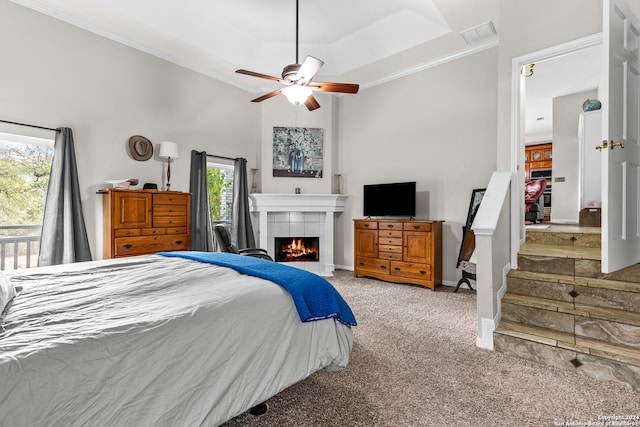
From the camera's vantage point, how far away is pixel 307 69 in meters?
2.85

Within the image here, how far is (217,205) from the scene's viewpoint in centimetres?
535

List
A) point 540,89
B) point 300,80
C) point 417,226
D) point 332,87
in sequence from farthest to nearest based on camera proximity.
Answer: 1. point 540,89
2. point 417,226
3. point 332,87
4. point 300,80

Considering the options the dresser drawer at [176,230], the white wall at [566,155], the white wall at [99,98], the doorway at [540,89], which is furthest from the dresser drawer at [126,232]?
the white wall at [566,155]

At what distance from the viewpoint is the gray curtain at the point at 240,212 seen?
516 cm

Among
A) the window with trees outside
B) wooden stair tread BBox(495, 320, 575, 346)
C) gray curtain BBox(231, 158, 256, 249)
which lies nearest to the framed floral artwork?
gray curtain BBox(231, 158, 256, 249)

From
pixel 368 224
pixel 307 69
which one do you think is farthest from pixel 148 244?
pixel 368 224

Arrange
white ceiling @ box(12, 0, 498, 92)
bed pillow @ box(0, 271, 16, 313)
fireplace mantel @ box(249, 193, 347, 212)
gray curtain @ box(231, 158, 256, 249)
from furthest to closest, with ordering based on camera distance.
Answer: fireplace mantel @ box(249, 193, 347, 212)
gray curtain @ box(231, 158, 256, 249)
white ceiling @ box(12, 0, 498, 92)
bed pillow @ box(0, 271, 16, 313)

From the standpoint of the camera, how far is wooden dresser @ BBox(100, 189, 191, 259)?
350cm

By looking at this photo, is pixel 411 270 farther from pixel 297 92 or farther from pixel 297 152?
pixel 297 92

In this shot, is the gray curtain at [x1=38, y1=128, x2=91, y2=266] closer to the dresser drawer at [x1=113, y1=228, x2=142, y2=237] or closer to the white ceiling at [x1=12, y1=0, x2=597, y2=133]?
the dresser drawer at [x1=113, y1=228, x2=142, y2=237]

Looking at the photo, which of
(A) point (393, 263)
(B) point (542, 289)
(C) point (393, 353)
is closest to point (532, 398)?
(C) point (393, 353)

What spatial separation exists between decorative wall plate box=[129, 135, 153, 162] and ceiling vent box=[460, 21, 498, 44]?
163 inches

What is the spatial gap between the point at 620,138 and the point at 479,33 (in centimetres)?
237

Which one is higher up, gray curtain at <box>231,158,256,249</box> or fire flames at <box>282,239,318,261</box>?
gray curtain at <box>231,158,256,249</box>
